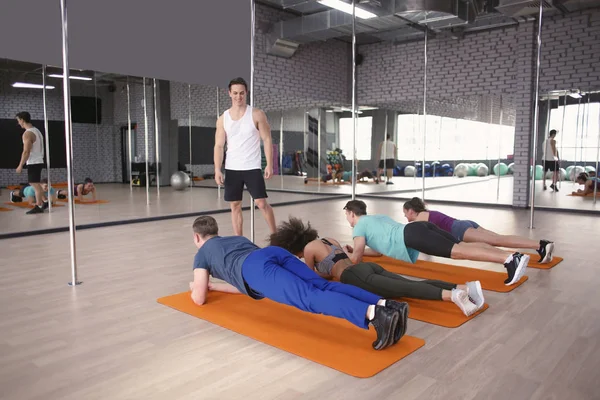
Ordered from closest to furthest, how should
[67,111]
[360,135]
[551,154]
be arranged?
[67,111]
[551,154]
[360,135]

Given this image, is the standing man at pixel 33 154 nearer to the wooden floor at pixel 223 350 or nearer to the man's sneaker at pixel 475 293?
the wooden floor at pixel 223 350

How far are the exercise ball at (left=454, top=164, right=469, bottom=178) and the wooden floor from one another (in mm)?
8649

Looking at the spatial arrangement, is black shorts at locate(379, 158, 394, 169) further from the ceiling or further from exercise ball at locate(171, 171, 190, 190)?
exercise ball at locate(171, 171, 190, 190)

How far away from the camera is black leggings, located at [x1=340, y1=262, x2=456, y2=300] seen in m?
2.61

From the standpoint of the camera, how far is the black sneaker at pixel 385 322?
2059mm

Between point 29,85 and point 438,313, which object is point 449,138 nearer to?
point 29,85

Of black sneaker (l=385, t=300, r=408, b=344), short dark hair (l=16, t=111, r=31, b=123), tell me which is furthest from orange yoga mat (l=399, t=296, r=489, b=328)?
short dark hair (l=16, t=111, r=31, b=123)

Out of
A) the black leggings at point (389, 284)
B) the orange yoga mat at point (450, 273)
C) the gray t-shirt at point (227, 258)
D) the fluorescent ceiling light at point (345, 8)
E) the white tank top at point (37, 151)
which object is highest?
the fluorescent ceiling light at point (345, 8)

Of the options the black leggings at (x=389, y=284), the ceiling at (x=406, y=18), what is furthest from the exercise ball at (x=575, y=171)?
the black leggings at (x=389, y=284)

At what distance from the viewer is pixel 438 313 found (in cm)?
270

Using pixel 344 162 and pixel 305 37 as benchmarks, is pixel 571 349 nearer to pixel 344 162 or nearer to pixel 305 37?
pixel 305 37

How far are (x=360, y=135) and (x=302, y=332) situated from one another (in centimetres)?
861

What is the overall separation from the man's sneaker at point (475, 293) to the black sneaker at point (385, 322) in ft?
2.50

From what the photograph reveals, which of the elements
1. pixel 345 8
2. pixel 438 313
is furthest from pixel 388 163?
pixel 438 313
